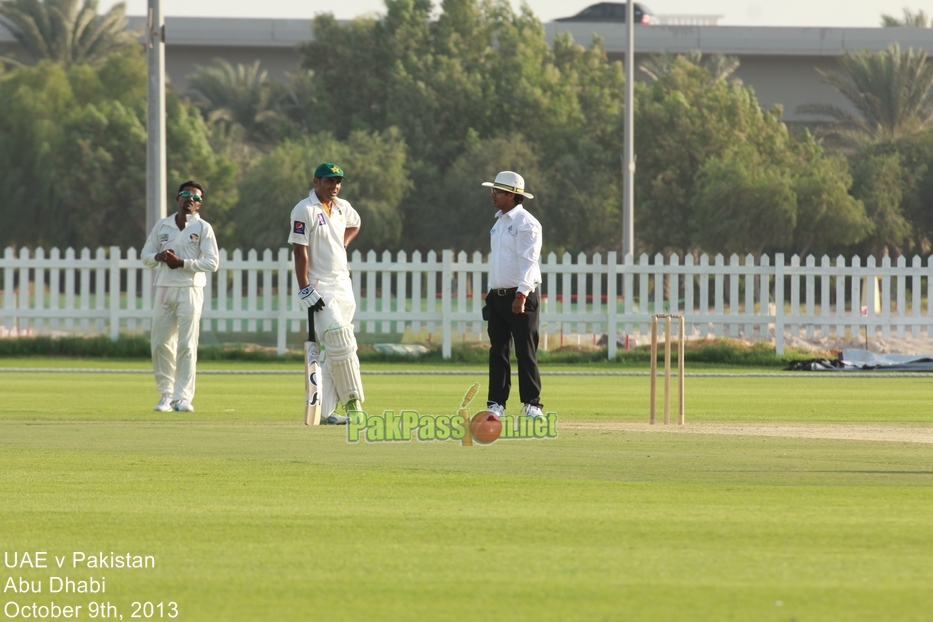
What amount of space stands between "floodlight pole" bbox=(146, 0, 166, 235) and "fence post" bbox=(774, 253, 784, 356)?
8892 millimetres

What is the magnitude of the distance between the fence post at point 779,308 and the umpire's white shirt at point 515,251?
11.2m

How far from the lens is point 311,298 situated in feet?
33.2

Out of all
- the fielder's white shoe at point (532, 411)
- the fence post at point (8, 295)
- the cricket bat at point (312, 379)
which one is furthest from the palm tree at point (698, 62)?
the cricket bat at point (312, 379)

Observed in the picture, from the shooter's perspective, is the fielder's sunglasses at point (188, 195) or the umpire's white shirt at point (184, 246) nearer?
the fielder's sunglasses at point (188, 195)

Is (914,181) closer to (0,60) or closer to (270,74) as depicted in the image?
(270,74)

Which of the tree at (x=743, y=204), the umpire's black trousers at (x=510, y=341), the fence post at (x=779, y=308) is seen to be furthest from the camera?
the tree at (x=743, y=204)

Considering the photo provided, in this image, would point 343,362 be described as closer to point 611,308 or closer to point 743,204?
point 611,308

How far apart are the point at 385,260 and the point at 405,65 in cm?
3055

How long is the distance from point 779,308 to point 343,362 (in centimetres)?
1239

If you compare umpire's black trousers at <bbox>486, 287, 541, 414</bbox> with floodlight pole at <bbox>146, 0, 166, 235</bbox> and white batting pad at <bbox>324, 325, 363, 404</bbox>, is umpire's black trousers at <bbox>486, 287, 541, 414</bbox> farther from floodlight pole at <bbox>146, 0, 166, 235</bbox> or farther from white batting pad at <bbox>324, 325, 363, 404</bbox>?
floodlight pole at <bbox>146, 0, 166, 235</bbox>

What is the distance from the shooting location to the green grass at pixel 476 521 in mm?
4586

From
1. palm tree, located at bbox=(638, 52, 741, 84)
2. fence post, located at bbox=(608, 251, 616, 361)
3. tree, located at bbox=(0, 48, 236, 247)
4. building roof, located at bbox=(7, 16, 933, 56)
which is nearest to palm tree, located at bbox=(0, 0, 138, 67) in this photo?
tree, located at bbox=(0, 48, 236, 247)

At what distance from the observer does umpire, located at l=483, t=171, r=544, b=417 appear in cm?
1014

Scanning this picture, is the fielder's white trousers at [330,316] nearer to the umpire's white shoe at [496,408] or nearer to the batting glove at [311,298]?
the batting glove at [311,298]
